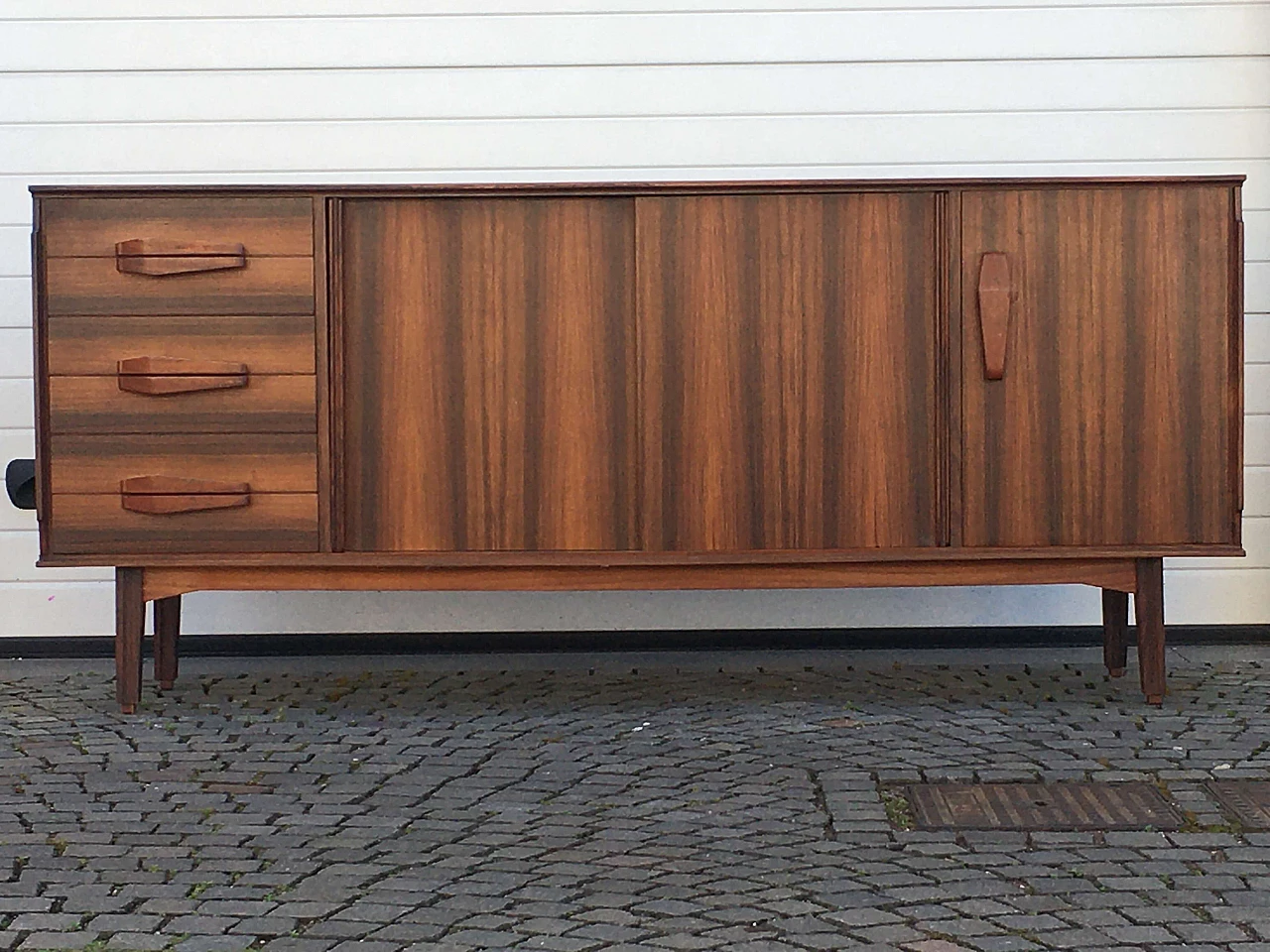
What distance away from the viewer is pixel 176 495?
5.09m

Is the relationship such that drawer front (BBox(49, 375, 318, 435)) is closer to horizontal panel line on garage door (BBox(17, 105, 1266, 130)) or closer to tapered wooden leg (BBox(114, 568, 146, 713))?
tapered wooden leg (BBox(114, 568, 146, 713))

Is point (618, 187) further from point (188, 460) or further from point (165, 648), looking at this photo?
point (165, 648)

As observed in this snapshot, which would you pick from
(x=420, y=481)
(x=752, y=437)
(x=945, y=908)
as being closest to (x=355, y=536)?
(x=420, y=481)

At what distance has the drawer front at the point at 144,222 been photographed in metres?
5.02

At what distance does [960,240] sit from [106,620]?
3517 millimetres

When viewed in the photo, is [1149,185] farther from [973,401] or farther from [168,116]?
[168,116]

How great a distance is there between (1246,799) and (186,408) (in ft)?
10.3

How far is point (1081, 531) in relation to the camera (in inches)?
201

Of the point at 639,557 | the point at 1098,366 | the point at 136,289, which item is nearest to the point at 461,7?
the point at 136,289

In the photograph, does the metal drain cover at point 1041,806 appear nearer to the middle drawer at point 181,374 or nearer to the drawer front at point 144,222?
the middle drawer at point 181,374

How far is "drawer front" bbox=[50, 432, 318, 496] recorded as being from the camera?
5070 mm

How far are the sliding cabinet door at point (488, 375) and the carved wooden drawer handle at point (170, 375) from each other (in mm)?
385

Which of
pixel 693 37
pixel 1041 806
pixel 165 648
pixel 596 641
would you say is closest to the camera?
pixel 1041 806

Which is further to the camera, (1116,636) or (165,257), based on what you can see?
(1116,636)
